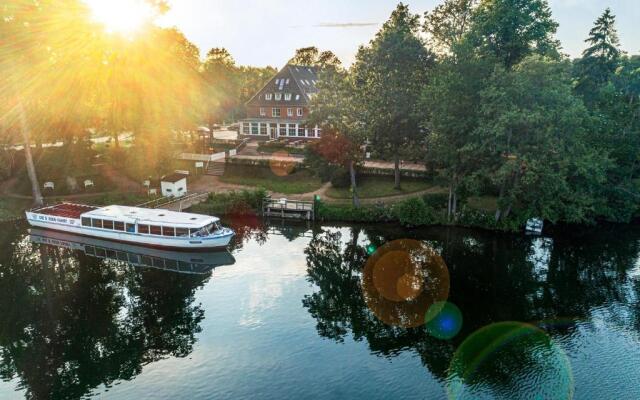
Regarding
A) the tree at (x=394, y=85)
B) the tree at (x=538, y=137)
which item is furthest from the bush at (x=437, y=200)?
the tree at (x=538, y=137)

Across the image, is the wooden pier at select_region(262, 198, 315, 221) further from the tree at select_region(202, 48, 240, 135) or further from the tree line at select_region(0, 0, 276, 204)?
the tree at select_region(202, 48, 240, 135)

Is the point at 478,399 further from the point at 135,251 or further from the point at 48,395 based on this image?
the point at 135,251

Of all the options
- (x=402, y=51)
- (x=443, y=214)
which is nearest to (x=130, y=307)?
(x=443, y=214)

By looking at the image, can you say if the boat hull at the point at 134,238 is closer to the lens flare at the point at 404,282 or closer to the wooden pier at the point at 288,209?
the wooden pier at the point at 288,209

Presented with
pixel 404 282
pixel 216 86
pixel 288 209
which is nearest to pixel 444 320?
pixel 404 282

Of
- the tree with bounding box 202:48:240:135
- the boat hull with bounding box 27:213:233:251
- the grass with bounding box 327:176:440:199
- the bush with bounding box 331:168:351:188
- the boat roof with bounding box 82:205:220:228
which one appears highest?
the tree with bounding box 202:48:240:135

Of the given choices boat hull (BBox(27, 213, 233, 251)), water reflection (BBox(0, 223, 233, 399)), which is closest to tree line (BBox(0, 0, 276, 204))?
boat hull (BBox(27, 213, 233, 251))
